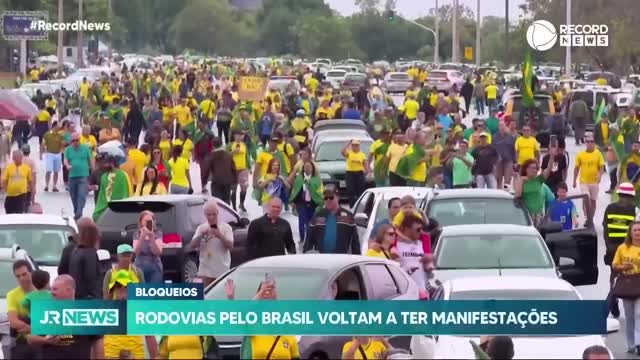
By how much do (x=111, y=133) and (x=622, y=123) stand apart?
10366 millimetres

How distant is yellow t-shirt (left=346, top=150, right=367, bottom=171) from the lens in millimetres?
30750

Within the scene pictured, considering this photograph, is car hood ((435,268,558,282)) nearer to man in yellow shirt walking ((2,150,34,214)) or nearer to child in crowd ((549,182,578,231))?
child in crowd ((549,182,578,231))

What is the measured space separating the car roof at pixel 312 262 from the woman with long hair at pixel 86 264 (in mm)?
1747

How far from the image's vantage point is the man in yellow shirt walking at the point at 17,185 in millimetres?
27875

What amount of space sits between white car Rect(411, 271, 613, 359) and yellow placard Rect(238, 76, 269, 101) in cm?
2787

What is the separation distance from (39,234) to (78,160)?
8700mm

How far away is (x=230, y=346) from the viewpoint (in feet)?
47.9

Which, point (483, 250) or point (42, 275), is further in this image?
point (483, 250)

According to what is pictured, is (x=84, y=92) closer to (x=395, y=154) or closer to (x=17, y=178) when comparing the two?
(x=395, y=154)

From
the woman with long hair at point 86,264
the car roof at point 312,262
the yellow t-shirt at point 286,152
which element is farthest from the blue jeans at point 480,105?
the car roof at point 312,262

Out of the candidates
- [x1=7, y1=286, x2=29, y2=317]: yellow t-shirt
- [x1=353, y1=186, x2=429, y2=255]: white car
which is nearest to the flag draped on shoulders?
[x1=353, y1=186, x2=429, y2=255]: white car

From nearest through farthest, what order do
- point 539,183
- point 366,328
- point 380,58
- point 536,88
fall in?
point 366,328, point 539,183, point 536,88, point 380,58

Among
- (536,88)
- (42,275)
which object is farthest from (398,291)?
(536,88)

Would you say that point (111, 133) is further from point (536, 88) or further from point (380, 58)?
point (380, 58)
